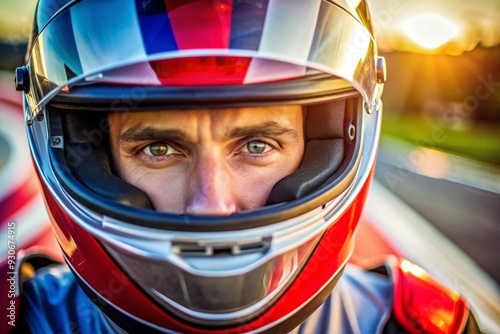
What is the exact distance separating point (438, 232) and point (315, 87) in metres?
1.61

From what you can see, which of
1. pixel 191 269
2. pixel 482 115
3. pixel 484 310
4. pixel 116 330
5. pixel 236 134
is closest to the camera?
pixel 191 269

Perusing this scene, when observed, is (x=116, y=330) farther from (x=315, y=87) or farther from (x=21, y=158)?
(x=21, y=158)

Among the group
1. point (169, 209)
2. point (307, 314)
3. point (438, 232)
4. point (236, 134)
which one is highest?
point (236, 134)

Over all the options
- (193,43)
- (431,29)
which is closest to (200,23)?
(193,43)

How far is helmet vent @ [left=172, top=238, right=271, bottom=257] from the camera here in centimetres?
101

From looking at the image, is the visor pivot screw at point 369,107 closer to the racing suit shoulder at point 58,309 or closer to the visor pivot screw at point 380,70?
the visor pivot screw at point 380,70

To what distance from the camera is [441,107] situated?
3.43 meters

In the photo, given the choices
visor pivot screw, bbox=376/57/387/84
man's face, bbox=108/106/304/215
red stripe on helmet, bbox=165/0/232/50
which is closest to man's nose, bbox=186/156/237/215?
man's face, bbox=108/106/304/215

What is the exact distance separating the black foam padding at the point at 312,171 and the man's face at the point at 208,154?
0.03m

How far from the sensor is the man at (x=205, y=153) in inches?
39.8

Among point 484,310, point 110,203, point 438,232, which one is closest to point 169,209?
point 110,203

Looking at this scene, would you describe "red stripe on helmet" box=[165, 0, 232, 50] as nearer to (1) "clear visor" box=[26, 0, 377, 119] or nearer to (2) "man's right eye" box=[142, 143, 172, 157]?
(1) "clear visor" box=[26, 0, 377, 119]

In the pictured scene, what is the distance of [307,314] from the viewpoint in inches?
46.0

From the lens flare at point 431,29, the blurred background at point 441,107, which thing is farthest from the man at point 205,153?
the lens flare at point 431,29
